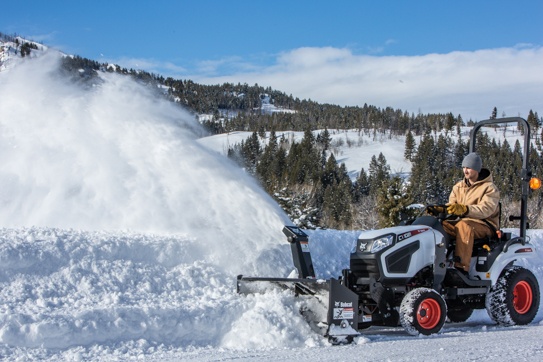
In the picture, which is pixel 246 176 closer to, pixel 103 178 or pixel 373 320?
pixel 103 178

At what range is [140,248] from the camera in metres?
7.91

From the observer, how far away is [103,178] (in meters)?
9.91

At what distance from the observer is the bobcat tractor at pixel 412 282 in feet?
20.0

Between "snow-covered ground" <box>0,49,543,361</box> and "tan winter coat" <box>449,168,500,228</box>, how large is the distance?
1.46 m

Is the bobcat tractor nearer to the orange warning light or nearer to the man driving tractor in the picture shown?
the orange warning light

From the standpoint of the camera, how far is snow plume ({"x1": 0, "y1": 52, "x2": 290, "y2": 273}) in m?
9.09

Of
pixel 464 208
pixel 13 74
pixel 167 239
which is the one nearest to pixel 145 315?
pixel 167 239

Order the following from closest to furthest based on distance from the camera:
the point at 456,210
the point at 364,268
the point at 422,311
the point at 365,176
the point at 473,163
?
the point at 422,311 < the point at 364,268 < the point at 456,210 < the point at 473,163 < the point at 365,176

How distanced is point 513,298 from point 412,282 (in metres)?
1.60

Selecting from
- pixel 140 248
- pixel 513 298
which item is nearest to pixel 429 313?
pixel 513 298

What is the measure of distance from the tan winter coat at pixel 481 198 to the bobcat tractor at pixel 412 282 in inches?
13.7

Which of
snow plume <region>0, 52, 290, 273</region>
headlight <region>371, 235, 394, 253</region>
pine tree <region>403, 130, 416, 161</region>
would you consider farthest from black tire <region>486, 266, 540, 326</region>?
pine tree <region>403, 130, 416, 161</region>

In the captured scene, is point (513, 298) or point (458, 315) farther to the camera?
point (458, 315)

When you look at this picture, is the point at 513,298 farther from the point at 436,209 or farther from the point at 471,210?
the point at 436,209
